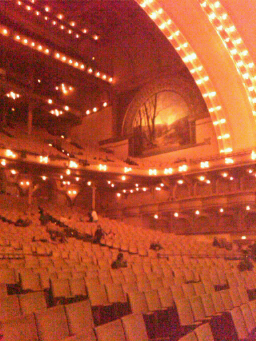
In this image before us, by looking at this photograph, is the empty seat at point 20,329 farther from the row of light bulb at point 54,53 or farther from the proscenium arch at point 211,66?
the row of light bulb at point 54,53

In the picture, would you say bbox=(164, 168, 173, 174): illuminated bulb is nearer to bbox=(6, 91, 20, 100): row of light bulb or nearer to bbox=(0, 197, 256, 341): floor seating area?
bbox=(6, 91, 20, 100): row of light bulb

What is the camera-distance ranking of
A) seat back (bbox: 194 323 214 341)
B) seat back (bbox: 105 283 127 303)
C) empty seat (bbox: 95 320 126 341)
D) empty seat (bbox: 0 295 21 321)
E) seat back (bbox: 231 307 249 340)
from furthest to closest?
seat back (bbox: 105 283 127 303)
seat back (bbox: 231 307 249 340)
empty seat (bbox: 0 295 21 321)
seat back (bbox: 194 323 214 341)
empty seat (bbox: 95 320 126 341)

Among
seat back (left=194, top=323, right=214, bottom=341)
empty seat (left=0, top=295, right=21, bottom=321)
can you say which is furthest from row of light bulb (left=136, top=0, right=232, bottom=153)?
seat back (left=194, top=323, right=214, bottom=341)

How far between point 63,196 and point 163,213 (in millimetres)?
7215

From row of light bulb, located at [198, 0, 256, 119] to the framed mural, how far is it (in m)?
6.23

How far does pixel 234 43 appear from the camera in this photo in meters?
15.3

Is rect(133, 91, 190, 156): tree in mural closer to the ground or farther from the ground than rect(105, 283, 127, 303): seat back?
farther from the ground

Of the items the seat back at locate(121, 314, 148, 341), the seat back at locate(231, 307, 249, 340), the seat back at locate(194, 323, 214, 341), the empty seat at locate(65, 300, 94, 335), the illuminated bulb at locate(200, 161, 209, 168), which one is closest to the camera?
the seat back at locate(194, 323, 214, 341)

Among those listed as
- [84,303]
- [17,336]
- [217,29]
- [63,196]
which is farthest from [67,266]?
[63,196]

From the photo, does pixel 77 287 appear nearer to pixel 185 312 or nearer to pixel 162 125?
pixel 185 312

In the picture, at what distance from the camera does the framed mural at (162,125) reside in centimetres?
2342

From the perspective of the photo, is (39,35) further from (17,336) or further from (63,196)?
(17,336)

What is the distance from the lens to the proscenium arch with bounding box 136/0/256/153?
16.7 meters

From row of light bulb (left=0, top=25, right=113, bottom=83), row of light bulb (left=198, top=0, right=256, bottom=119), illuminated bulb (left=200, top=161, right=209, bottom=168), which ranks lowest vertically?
illuminated bulb (left=200, top=161, right=209, bottom=168)
